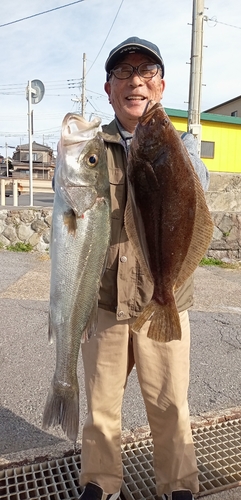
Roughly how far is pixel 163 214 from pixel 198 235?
205 mm

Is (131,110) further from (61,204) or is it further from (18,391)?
(18,391)

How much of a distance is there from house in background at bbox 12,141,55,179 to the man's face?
58152 mm

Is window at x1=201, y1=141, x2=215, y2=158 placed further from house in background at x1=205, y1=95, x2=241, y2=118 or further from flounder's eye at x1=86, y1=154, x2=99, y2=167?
flounder's eye at x1=86, y1=154, x2=99, y2=167

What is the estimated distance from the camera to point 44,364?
14.1ft

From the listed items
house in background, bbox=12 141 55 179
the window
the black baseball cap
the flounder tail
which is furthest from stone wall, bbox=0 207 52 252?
house in background, bbox=12 141 55 179

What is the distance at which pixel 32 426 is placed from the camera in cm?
330

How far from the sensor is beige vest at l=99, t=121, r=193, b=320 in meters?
2.31

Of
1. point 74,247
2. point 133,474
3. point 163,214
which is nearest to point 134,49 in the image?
point 163,214

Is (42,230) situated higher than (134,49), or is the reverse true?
(134,49)

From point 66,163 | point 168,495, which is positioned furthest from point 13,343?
point 66,163

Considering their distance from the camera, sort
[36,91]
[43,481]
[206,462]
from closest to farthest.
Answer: [43,481] < [206,462] < [36,91]

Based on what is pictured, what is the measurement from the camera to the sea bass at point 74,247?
193 cm

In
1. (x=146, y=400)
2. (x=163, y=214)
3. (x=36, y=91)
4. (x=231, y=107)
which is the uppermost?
(x=231, y=107)

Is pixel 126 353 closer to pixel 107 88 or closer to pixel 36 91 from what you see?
pixel 107 88
